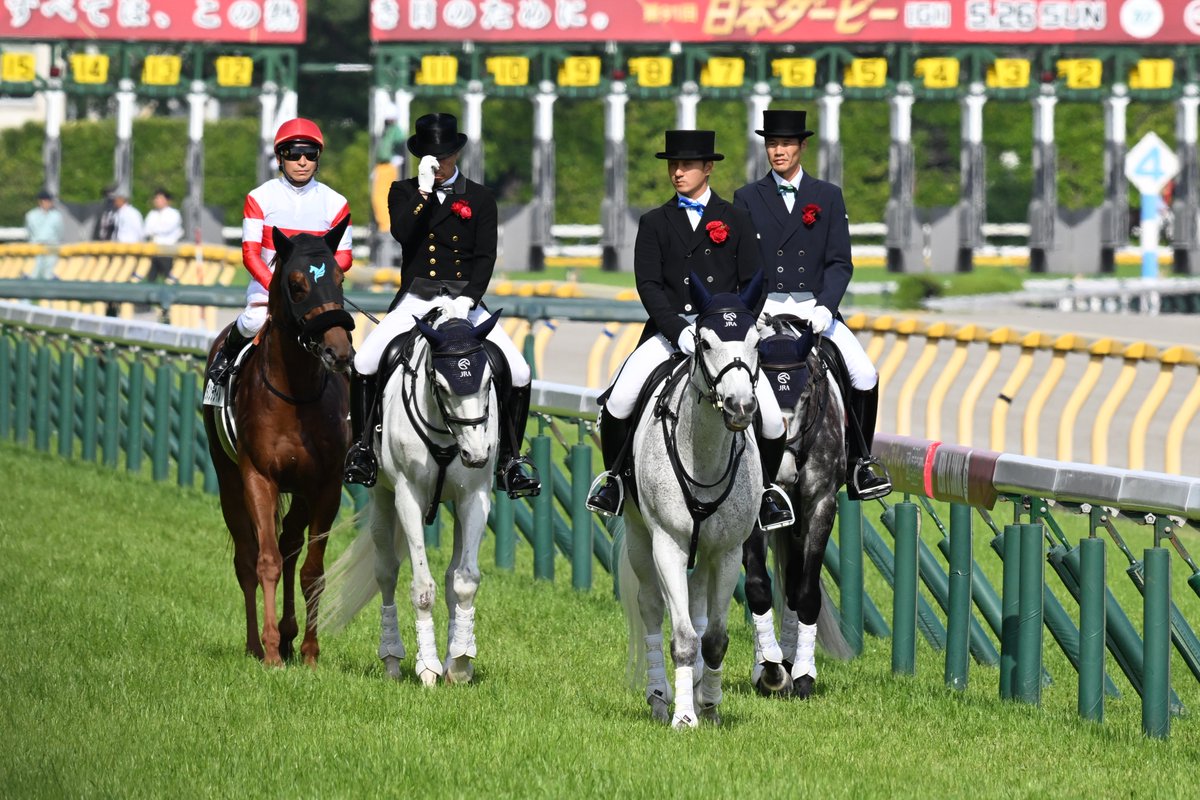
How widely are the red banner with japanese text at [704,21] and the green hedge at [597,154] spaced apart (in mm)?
7992

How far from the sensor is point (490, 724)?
8586 millimetres

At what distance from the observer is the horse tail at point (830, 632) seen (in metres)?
10.4

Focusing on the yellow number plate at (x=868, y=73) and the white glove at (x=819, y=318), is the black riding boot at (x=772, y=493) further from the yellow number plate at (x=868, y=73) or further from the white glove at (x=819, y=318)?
the yellow number plate at (x=868, y=73)

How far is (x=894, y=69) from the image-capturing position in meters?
48.7

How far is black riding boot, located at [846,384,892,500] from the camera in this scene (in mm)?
10188

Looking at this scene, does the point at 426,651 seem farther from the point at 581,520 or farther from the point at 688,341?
the point at 581,520

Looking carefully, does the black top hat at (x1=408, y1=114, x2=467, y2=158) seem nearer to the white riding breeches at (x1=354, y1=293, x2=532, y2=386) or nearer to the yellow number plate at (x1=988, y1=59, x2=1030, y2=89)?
the white riding breeches at (x1=354, y1=293, x2=532, y2=386)

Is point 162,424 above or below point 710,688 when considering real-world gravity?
above

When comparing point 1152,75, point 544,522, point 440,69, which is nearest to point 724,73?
point 440,69

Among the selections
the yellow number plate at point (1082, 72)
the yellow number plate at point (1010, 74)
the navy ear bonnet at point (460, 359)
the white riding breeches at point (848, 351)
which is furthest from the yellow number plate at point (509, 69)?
→ the navy ear bonnet at point (460, 359)

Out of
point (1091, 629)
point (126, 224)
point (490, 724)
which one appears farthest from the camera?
point (126, 224)

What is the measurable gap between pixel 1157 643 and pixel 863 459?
6.70 ft

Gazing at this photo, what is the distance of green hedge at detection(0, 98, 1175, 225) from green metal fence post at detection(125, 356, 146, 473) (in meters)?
36.3

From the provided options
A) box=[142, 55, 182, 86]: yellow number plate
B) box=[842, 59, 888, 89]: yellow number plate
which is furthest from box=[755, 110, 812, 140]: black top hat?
box=[142, 55, 182, 86]: yellow number plate
